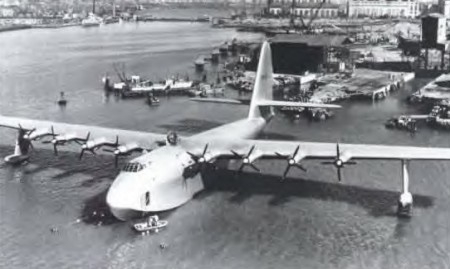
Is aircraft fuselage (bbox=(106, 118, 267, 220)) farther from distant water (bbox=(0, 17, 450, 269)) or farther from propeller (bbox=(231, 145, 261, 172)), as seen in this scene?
propeller (bbox=(231, 145, 261, 172))

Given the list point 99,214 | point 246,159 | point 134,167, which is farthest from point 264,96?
point 99,214

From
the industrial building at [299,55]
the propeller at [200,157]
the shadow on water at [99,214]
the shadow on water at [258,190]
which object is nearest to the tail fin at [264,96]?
the shadow on water at [258,190]

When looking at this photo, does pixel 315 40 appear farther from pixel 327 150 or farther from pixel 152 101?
pixel 327 150

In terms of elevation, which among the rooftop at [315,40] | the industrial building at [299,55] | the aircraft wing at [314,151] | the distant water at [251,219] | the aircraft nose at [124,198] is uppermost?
the rooftop at [315,40]

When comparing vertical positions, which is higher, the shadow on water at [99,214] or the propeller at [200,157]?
the propeller at [200,157]

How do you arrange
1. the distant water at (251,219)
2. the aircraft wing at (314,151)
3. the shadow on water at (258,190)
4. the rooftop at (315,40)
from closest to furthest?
the distant water at (251,219), the aircraft wing at (314,151), the shadow on water at (258,190), the rooftop at (315,40)

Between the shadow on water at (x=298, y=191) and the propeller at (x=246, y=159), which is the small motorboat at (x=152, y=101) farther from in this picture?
the propeller at (x=246, y=159)

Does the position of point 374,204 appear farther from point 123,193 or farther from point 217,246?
point 123,193

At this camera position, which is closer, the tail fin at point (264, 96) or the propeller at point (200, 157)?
the propeller at point (200, 157)
